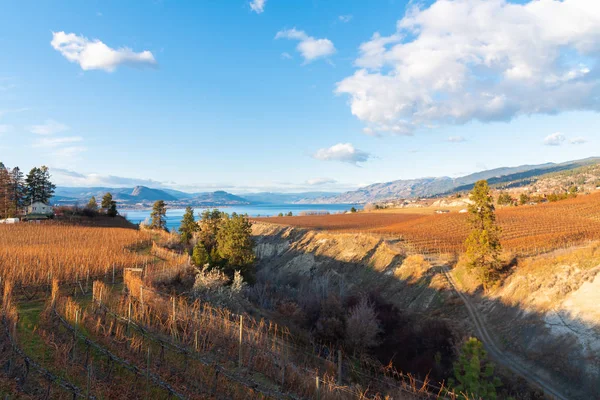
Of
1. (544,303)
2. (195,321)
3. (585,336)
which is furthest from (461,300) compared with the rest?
(195,321)

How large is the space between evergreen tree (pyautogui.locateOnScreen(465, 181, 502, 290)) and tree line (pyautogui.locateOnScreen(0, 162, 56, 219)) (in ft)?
275

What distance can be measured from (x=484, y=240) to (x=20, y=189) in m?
93.3

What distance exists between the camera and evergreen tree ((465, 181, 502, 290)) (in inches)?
1241

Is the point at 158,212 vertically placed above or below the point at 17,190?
below

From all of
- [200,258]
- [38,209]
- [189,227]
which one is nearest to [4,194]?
[38,209]

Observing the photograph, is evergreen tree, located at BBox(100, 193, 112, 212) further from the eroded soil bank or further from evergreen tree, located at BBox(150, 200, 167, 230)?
the eroded soil bank

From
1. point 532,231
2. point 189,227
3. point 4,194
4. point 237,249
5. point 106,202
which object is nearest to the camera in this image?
point 237,249

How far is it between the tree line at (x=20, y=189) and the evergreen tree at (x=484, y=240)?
83723mm

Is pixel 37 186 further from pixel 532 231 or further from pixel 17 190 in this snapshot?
pixel 532 231

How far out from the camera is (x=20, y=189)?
7644cm

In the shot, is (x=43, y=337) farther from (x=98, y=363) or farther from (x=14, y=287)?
(x=14, y=287)

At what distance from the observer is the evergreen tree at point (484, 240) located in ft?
103

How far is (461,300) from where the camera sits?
1245 inches

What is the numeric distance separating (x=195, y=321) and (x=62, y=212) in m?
78.9
